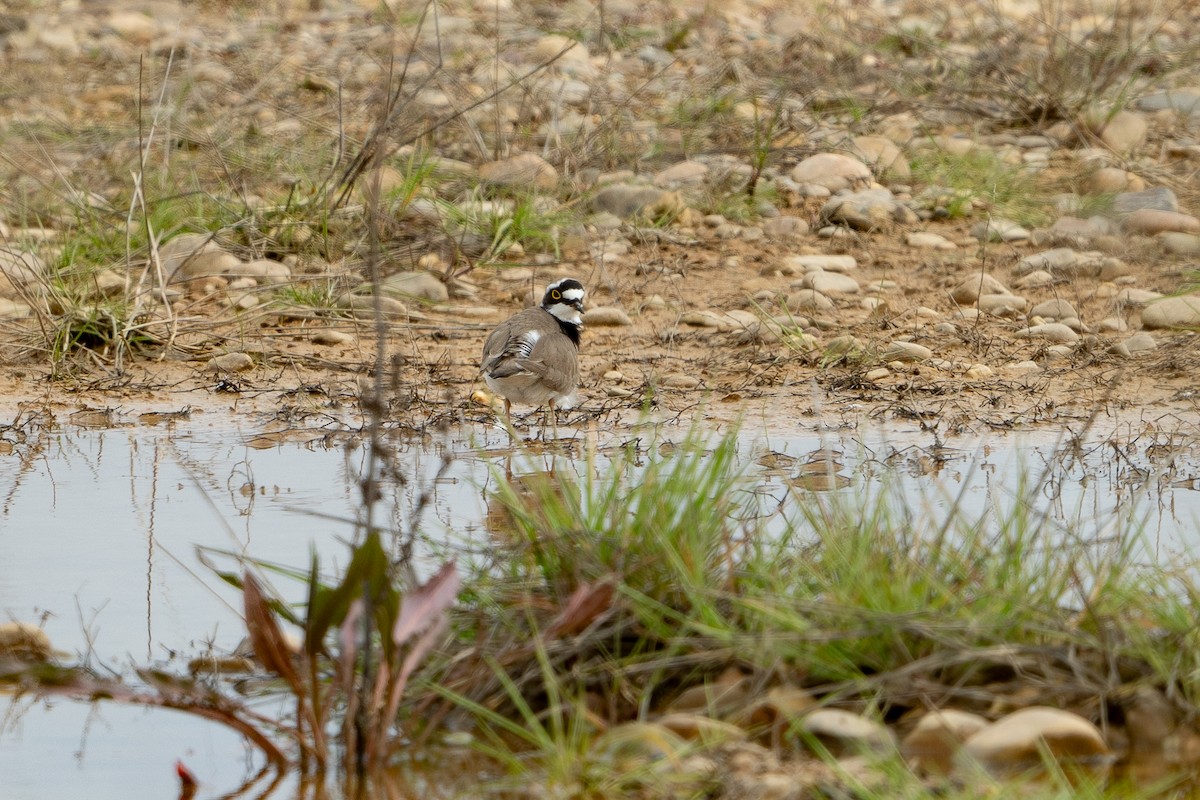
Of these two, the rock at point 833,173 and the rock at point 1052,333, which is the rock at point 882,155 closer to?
the rock at point 833,173

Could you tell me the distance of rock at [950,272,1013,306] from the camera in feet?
29.0

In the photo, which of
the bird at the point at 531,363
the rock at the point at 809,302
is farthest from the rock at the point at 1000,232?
the bird at the point at 531,363

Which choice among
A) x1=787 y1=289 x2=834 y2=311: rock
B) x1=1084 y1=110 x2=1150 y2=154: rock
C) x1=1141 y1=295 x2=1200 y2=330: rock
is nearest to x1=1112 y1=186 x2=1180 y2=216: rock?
x1=1084 y1=110 x2=1150 y2=154: rock

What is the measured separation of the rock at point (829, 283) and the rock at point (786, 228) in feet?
2.92

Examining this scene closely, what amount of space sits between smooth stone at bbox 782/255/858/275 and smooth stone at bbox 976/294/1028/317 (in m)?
1.00

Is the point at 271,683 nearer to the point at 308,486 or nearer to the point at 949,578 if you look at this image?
the point at 949,578

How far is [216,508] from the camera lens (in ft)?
18.2

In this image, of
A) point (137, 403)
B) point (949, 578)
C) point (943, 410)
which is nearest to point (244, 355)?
point (137, 403)

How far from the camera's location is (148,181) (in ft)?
32.0

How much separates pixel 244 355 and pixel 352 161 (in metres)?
1.62

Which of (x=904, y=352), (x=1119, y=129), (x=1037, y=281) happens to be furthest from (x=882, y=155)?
(x=904, y=352)

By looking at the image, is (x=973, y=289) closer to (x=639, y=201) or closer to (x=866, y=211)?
(x=866, y=211)

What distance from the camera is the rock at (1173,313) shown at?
26.5ft

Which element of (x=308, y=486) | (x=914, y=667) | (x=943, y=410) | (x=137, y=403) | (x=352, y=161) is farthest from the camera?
(x=352, y=161)
